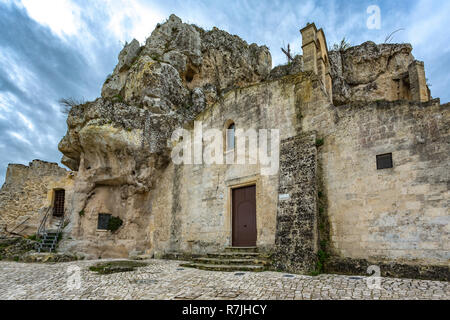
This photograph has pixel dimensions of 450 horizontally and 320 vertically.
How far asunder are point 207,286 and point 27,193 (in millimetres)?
16342

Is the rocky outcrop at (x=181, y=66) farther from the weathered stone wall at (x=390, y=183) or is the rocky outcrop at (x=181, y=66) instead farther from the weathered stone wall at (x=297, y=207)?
the weathered stone wall at (x=390, y=183)

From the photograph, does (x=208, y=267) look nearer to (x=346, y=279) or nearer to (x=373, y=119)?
(x=346, y=279)

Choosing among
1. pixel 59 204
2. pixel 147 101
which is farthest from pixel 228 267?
pixel 59 204

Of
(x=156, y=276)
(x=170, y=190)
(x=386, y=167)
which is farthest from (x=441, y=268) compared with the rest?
(x=170, y=190)

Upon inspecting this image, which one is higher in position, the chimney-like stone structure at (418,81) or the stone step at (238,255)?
the chimney-like stone structure at (418,81)

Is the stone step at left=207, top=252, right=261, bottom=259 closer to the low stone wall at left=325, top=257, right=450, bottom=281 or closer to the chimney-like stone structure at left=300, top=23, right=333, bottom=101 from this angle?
the low stone wall at left=325, top=257, right=450, bottom=281

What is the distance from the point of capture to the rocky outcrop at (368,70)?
15055 millimetres

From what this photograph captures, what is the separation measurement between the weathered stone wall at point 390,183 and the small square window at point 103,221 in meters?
9.91

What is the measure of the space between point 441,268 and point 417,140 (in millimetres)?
2651

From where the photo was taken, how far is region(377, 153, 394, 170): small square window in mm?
6886

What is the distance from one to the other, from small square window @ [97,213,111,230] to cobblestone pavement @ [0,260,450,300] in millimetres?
5266

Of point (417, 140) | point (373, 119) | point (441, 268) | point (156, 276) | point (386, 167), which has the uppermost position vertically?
point (373, 119)

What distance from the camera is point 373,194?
6988 millimetres

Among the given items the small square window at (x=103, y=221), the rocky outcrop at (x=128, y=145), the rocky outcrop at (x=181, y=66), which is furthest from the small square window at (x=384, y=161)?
the small square window at (x=103, y=221)
